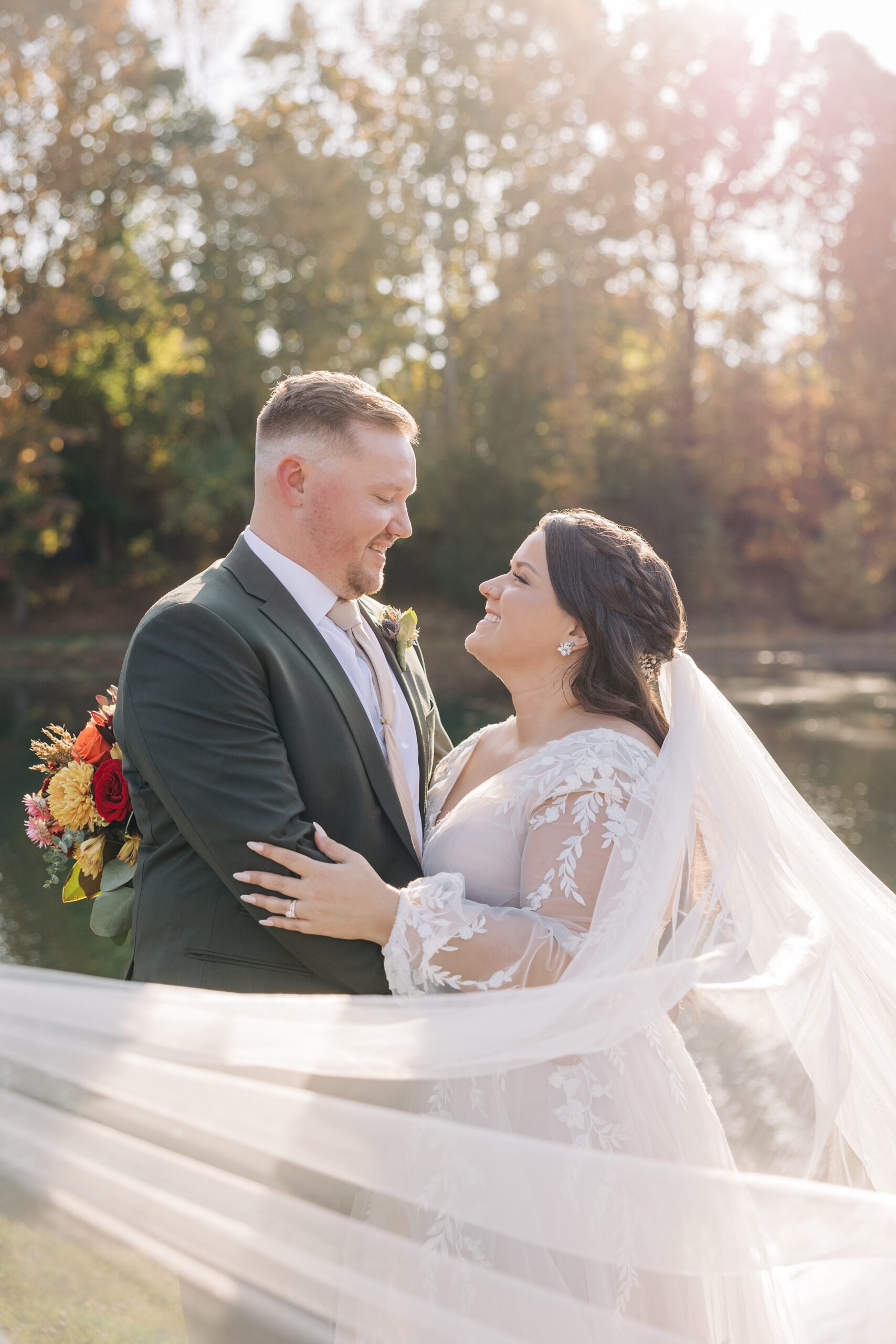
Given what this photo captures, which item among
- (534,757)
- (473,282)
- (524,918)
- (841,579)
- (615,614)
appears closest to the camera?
(524,918)

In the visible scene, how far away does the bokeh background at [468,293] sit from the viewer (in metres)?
24.8

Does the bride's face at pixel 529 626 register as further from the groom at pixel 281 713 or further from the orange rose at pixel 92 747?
the orange rose at pixel 92 747

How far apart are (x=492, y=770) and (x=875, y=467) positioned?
90.2 ft

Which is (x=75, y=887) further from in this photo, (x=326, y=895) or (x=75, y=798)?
(x=326, y=895)

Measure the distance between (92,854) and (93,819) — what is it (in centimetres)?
9

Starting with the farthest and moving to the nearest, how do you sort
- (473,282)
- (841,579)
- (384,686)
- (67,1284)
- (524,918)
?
(473,282) → (841,579) → (384,686) → (524,918) → (67,1284)

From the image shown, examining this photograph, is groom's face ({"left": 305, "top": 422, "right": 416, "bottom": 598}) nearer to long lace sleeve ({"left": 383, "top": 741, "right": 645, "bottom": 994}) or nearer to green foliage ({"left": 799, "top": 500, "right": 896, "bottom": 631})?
long lace sleeve ({"left": 383, "top": 741, "right": 645, "bottom": 994})

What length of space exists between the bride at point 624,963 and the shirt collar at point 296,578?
411mm

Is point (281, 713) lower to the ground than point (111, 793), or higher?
higher

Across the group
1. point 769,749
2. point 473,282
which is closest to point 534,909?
point 769,749

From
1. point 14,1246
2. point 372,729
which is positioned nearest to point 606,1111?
point 372,729

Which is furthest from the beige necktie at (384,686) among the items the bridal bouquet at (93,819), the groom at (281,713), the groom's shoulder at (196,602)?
the bridal bouquet at (93,819)

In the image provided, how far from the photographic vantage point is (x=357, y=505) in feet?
9.32

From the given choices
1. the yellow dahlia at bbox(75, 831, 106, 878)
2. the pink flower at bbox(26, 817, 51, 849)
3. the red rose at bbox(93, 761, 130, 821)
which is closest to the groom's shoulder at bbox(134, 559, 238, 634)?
the red rose at bbox(93, 761, 130, 821)
